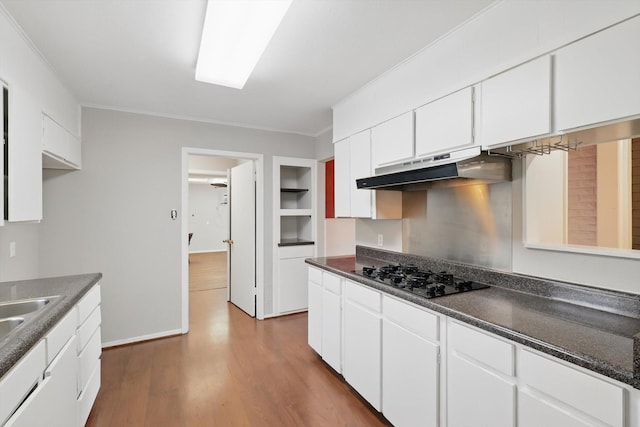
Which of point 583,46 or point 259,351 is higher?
point 583,46

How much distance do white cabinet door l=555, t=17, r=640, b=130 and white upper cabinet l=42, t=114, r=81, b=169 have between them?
3.09m

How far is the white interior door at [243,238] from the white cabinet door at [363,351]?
2.00m

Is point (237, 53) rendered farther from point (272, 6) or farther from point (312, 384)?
point (312, 384)

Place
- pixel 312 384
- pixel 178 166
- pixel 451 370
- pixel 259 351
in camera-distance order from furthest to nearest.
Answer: pixel 178 166, pixel 259 351, pixel 312 384, pixel 451 370

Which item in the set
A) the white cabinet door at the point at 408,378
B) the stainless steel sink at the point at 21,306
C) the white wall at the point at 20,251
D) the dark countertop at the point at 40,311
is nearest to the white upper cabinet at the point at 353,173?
the white cabinet door at the point at 408,378

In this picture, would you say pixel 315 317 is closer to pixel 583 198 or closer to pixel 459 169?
pixel 459 169

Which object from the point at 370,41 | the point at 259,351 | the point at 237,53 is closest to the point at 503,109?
the point at 370,41

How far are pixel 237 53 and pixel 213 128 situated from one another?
188cm

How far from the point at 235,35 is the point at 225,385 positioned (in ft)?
8.30

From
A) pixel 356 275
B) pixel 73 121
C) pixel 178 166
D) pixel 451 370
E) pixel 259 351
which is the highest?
pixel 73 121

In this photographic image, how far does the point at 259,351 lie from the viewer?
3088 mm

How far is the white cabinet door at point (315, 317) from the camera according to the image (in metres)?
2.82

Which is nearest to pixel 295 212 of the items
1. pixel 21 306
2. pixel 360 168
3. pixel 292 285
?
pixel 292 285

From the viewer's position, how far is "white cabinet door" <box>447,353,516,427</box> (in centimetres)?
128
